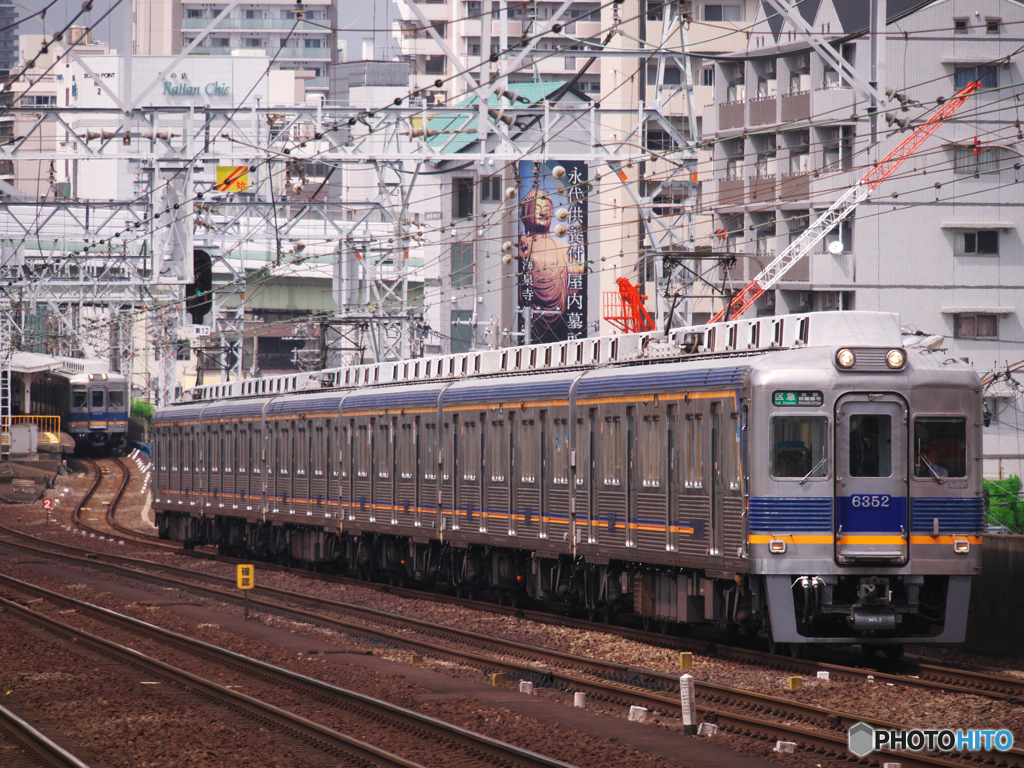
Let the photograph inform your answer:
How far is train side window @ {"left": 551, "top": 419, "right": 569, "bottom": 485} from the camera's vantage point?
18.9 meters

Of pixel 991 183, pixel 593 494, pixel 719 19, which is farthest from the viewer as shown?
pixel 719 19

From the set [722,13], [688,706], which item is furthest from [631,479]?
[722,13]

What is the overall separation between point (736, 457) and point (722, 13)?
56385mm

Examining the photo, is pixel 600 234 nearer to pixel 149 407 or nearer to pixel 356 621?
pixel 149 407

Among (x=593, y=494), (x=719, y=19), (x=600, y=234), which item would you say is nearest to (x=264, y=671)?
(x=593, y=494)

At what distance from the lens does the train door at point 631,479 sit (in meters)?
17.0

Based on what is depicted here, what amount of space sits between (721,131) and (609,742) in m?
40.2

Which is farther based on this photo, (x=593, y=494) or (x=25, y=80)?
(x=25, y=80)

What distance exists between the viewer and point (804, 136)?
153ft

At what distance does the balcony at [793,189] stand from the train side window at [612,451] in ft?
95.5

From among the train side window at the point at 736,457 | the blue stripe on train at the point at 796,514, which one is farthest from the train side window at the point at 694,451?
the blue stripe on train at the point at 796,514

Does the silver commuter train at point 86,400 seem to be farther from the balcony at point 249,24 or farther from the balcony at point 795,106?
the balcony at point 249,24

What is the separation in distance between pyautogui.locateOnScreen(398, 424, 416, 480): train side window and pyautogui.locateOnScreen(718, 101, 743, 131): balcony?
28057mm

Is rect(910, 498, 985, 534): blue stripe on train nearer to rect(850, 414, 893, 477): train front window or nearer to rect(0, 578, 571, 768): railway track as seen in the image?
rect(850, 414, 893, 477): train front window
